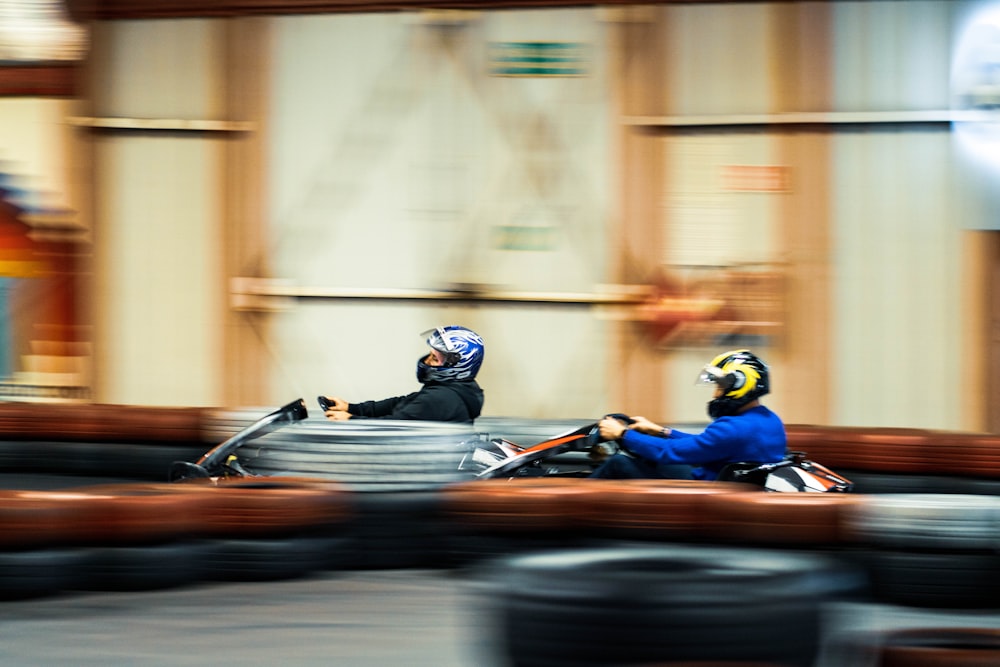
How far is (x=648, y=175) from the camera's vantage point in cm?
880

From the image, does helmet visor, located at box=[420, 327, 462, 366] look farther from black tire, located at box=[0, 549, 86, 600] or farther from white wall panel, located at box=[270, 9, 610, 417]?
black tire, located at box=[0, 549, 86, 600]

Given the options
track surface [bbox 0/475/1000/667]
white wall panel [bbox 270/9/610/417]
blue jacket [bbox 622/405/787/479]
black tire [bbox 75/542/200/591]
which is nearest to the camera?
track surface [bbox 0/475/1000/667]

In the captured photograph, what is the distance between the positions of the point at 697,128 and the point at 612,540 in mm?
4275

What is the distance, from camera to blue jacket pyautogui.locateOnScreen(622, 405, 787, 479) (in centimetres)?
581

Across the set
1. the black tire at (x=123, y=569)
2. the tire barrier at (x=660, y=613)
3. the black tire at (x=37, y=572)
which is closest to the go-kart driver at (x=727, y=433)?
the black tire at (x=123, y=569)

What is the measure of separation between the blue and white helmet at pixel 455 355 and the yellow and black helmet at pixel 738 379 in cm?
142

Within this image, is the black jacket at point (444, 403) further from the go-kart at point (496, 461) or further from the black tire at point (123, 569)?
the black tire at point (123, 569)

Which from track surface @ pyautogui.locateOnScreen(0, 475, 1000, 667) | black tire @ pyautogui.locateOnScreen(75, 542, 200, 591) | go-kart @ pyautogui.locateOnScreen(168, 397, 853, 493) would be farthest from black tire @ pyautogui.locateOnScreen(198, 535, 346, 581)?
go-kart @ pyautogui.locateOnScreen(168, 397, 853, 493)

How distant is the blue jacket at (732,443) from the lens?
581 cm

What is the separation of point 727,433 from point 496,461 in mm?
1023

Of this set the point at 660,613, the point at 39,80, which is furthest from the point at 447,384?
the point at 39,80

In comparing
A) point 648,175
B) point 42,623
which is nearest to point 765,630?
point 42,623

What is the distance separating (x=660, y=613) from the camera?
2.97m

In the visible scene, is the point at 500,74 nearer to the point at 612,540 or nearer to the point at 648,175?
the point at 648,175
